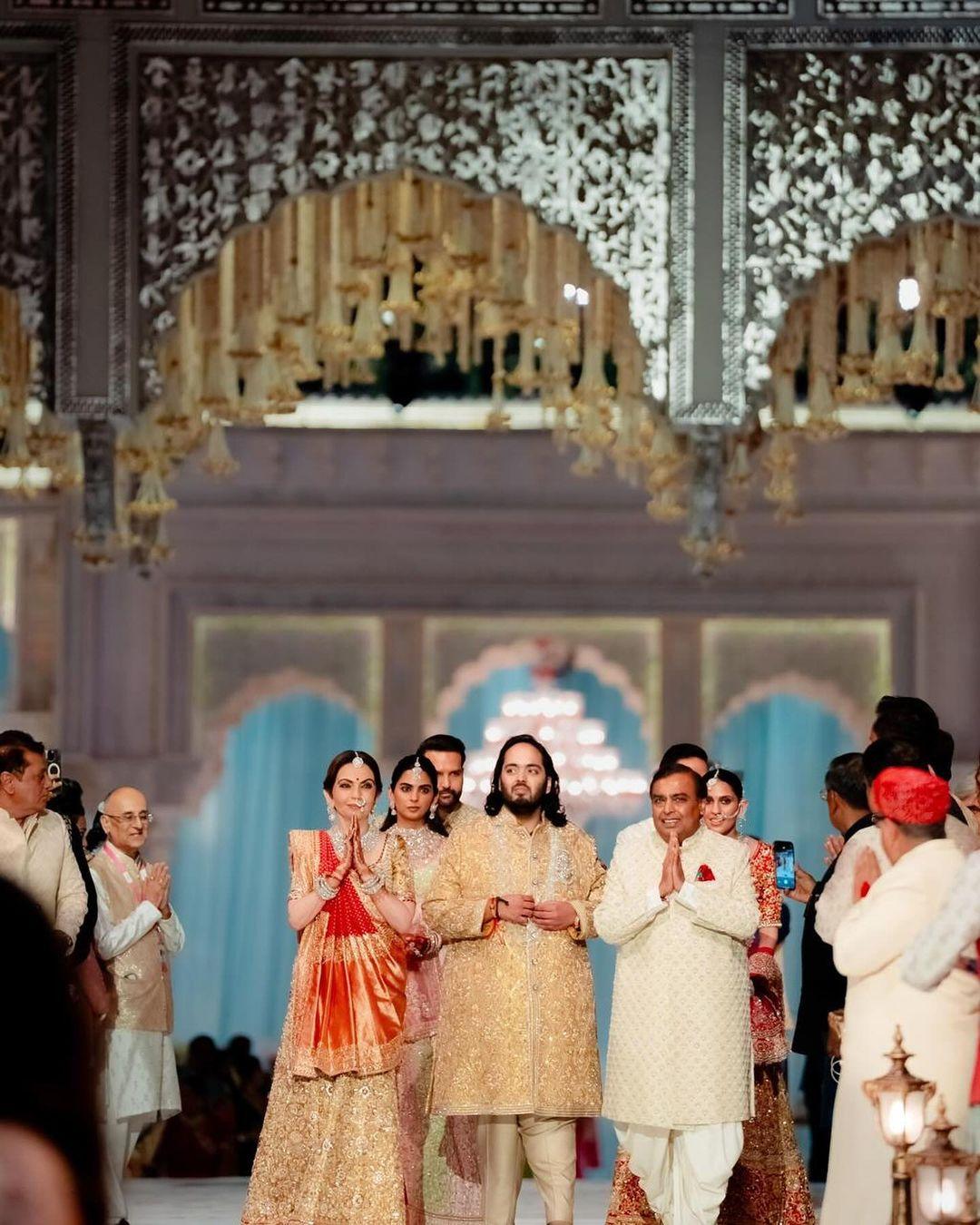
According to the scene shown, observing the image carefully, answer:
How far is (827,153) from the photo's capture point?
17.9 ft

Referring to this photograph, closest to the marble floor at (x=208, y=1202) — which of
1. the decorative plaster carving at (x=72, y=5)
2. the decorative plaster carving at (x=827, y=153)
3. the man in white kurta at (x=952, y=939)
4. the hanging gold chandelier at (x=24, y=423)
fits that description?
the hanging gold chandelier at (x=24, y=423)

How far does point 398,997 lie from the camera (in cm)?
502

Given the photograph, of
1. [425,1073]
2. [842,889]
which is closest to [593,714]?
[425,1073]

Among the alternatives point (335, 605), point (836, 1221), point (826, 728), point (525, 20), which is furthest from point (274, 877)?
point (836, 1221)

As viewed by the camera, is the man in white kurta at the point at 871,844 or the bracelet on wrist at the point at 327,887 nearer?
the man in white kurta at the point at 871,844

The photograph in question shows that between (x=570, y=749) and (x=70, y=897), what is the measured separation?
5558mm

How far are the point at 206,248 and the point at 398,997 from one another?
204 cm

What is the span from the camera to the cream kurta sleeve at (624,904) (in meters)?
4.75

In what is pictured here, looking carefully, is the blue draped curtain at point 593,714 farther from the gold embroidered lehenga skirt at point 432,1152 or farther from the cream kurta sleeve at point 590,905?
the cream kurta sleeve at point 590,905

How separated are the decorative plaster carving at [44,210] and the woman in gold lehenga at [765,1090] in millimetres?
2070

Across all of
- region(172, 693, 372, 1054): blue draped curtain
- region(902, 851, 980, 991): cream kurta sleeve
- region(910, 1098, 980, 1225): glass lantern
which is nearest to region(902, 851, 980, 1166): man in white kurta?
region(902, 851, 980, 991): cream kurta sleeve

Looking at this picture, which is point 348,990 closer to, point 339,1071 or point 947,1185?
point 339,1071

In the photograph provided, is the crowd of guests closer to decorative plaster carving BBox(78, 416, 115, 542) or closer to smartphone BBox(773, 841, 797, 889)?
smartphone BBox(773, 841, 797, 889)

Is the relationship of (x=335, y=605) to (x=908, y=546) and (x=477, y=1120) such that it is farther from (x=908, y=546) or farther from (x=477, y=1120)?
(x=477, y=1120)
